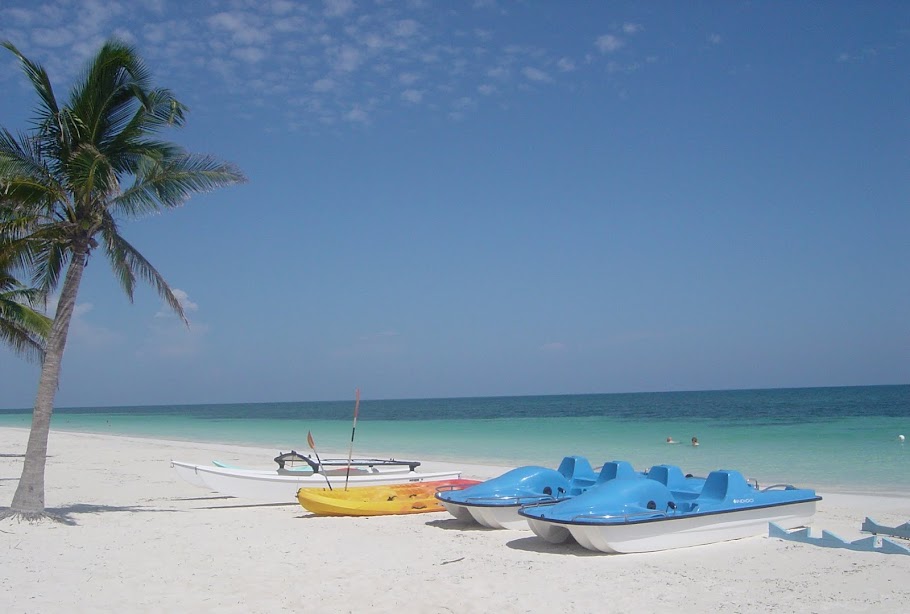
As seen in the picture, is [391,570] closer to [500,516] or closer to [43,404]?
[500,516]

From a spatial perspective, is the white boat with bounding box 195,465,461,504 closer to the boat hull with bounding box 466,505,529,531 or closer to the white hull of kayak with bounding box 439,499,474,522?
the white hull of kayak with bounding box 439,499,474,522

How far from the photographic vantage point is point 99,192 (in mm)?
10273

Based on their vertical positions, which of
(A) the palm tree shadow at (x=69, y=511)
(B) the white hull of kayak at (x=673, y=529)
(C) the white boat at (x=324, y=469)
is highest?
Result: (B) the white hull of kayak at (x=673, y=529)

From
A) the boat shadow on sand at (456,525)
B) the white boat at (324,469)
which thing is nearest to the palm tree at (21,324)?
the white boat at (324,469)

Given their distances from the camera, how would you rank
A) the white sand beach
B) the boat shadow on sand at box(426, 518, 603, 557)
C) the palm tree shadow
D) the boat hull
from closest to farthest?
the white sand beach, the boat shadow on sand at box(426, 518, 603, 557), the boat hull, the palm tree shadow

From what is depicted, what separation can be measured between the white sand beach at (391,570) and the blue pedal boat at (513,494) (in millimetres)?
238

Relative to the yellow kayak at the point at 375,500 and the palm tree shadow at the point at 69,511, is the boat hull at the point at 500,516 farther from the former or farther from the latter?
the palm tree shadow at the point at 69,511

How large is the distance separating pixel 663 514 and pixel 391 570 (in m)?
3.08

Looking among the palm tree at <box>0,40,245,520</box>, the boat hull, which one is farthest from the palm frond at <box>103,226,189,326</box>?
the boat hull

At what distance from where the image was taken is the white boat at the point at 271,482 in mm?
12148

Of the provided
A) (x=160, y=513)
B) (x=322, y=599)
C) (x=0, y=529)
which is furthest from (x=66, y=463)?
(x=322, y=599)

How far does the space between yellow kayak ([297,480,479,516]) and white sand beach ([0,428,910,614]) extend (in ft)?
0.51

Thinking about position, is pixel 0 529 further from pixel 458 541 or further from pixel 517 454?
pixel 517 454

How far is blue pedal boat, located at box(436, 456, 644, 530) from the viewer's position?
9.81 meters
